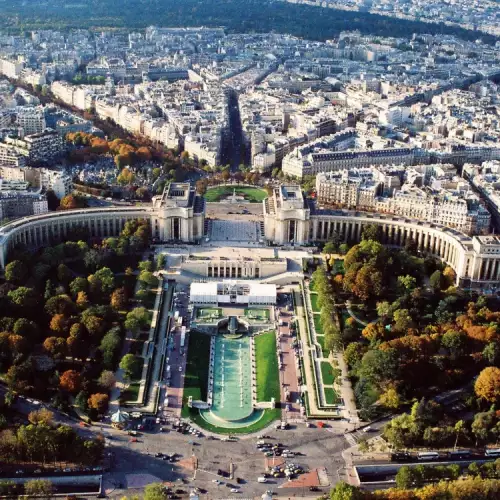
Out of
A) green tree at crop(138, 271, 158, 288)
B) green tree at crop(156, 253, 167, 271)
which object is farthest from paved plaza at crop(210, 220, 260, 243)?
green tree at crop(138, 271, 158, 288)

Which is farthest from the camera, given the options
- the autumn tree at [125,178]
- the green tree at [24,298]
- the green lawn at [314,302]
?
the autumn tree at [125,178]

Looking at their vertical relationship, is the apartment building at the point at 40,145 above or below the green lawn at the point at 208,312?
above

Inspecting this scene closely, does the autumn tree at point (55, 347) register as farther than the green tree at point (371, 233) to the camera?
No

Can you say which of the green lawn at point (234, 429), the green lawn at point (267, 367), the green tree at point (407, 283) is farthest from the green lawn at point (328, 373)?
the green tree at point (407, 283)

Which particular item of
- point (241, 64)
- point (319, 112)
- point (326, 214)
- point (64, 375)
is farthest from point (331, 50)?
point (64, 375)

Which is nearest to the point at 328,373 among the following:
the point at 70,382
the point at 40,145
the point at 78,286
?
the point at 70,382

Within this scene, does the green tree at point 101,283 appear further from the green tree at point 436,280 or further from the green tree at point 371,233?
the green tree at point 436,280

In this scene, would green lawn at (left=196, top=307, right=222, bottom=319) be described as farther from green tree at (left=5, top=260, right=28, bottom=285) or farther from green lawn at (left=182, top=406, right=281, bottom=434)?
green tree at (left=5, top=260, right=28, bottom=285)

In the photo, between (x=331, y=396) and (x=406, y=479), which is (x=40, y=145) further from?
(x=406, y=479)
